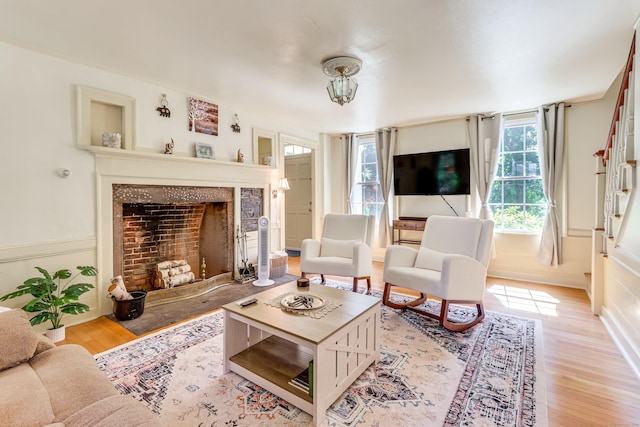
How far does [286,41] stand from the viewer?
2.30 meters

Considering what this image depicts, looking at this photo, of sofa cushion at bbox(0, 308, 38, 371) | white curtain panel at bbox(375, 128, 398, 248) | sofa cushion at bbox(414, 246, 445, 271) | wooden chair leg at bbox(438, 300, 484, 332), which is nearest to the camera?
sofa cushion at bbox(0, 308, 38, 371)

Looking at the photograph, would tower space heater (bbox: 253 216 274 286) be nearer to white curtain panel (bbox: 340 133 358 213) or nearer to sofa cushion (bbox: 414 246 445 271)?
sofa cushion (bbox: 414 246 445 271)

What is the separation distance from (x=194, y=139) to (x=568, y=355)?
4.04m

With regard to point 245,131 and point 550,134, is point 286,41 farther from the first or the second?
point 550,134

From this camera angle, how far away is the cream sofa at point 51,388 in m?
0.97

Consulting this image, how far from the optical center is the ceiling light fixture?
259 cm

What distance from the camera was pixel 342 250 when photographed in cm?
363

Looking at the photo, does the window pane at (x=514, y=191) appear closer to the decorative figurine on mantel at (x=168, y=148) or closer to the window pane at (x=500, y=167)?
the window pane at (x=500, y=167)

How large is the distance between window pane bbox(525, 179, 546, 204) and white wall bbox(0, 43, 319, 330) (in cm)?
475

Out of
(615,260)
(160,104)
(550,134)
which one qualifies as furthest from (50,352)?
(550,134)

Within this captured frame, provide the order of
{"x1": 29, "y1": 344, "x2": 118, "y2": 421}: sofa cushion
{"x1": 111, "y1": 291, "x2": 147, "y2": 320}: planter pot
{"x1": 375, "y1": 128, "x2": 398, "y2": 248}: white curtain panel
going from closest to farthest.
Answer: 1. {"x1": 29, "y1": 344, "x2": 118, "y2": 421}: sofa cushion
2. {"x1": 111, "y1": 291, "x2": 147, "y2": 320}: planter pot
3. {"x1": 375, "y1": 128, "x2": 398, "y2": 248}: white curtain panel

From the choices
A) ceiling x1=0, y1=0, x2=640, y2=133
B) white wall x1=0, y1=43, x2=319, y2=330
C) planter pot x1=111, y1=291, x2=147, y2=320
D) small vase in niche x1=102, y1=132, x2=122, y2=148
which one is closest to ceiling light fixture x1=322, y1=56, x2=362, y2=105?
ceiling x1=0, y1=0, x2=640, y2=133

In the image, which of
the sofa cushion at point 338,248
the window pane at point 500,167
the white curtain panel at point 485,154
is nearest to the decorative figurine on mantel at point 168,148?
the sofa cushion at point 338,248

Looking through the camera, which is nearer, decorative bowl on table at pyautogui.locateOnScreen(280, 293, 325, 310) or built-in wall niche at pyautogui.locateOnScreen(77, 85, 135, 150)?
decorative bowl on table at pyautogui.locateOnScreen(280, 293, 325, 310)
